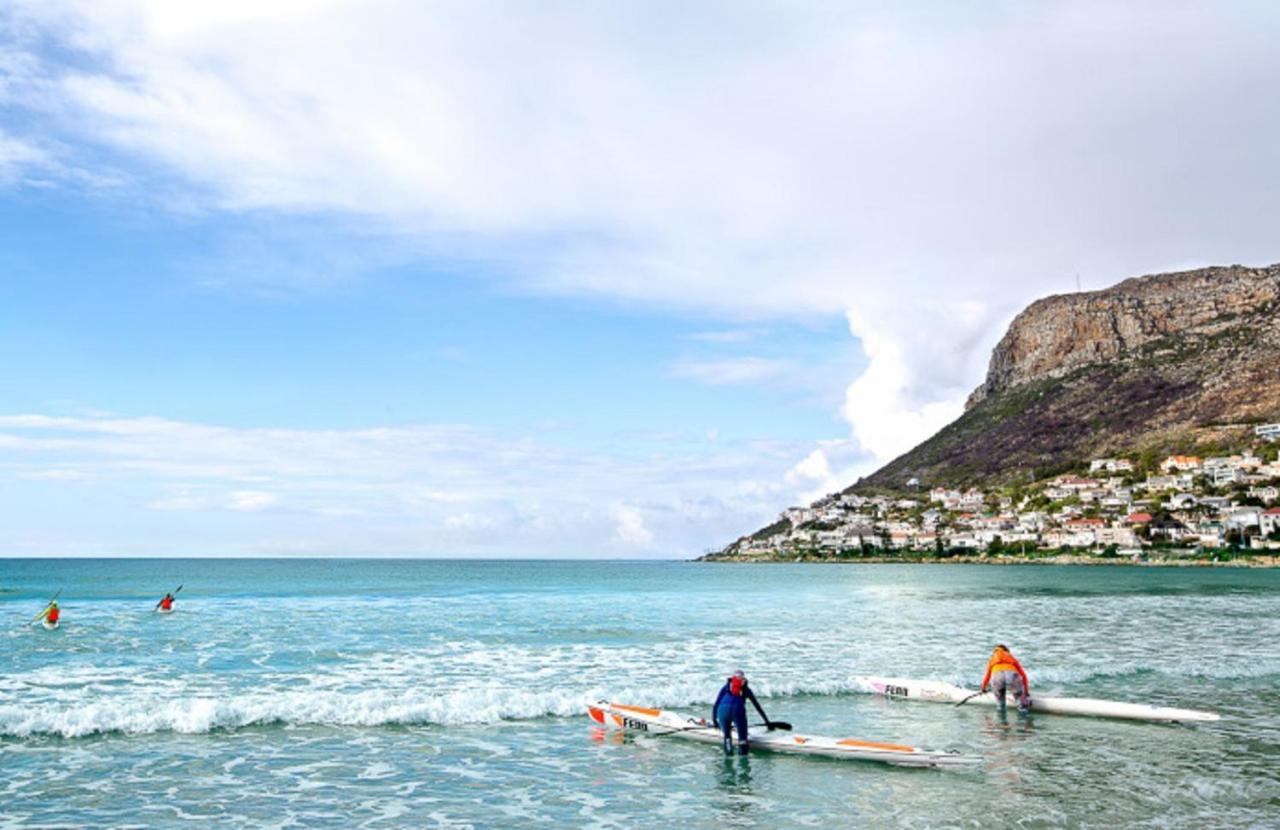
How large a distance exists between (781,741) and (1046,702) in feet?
29.3

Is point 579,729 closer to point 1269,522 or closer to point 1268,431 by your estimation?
point 1269,522

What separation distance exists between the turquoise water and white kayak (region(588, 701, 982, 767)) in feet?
1.02

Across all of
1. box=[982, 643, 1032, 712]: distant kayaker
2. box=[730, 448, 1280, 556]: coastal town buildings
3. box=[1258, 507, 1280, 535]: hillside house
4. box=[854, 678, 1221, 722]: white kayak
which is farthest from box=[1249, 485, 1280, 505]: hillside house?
box=[982, 643, 1032, 712]: distant kayaker

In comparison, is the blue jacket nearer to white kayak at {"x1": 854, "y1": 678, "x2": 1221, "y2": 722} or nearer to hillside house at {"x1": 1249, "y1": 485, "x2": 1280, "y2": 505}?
white kayak at {"x1": 854, "y1": 678, "x2": 1221, "y2": 722}

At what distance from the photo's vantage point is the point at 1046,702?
955 inches

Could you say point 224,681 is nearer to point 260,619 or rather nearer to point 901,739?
point 901,739

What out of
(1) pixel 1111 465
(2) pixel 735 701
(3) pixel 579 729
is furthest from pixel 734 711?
(1) pixel 1111 465

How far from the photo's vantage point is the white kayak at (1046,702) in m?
22.6

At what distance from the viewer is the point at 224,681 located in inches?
1166

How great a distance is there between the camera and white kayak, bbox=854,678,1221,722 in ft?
74.1

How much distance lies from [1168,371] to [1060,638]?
606 ft

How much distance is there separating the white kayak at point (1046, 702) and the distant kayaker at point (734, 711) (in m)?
8.43

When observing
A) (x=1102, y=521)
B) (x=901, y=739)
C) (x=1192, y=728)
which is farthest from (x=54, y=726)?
(x=1102, y=521)

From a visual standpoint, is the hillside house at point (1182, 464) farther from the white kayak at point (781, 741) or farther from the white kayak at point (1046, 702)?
the white kayak at point (781, 741)
